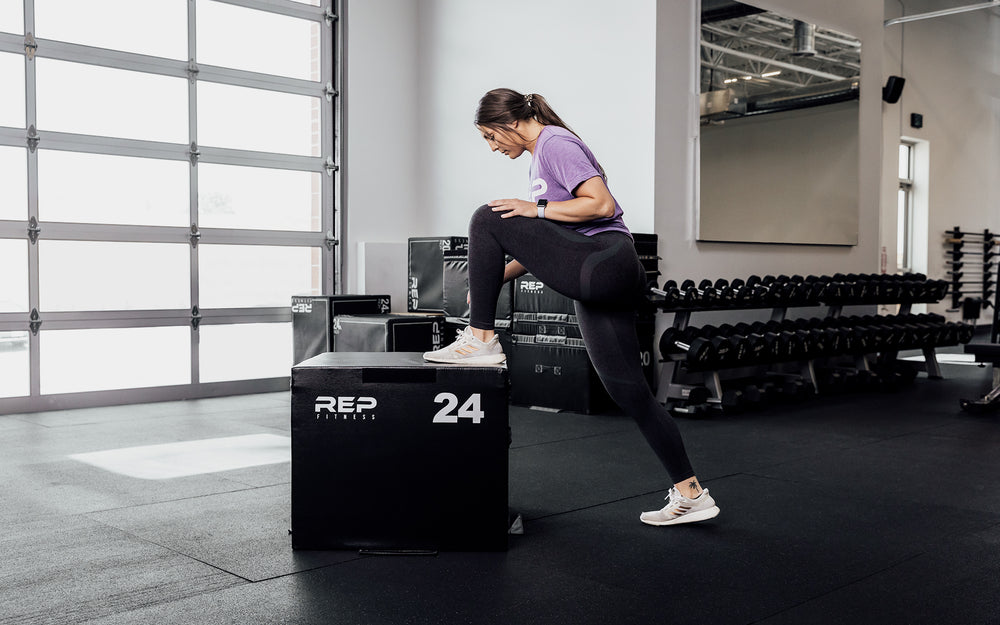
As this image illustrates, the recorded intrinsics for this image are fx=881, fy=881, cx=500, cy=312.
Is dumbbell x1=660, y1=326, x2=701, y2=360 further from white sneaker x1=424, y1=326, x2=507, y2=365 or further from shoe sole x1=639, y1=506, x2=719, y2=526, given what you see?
white sneaker x1=424, y1=326, x2=507, y2=365

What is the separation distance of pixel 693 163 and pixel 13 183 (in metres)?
3.85

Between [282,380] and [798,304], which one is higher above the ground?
[798,304]

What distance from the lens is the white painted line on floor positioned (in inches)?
130

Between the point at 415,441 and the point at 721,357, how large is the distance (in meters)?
2.78

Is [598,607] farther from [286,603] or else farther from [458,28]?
[458,28]

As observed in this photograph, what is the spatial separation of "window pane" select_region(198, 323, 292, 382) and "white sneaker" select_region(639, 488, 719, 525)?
3.84m

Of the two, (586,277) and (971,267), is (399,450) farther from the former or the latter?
(971,267)

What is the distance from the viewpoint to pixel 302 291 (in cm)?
611

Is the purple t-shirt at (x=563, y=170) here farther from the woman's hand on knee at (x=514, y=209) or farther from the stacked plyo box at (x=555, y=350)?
the stacked plyo box at (x=555, y=350)

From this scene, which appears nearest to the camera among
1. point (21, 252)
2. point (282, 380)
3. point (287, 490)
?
point (287, 490)

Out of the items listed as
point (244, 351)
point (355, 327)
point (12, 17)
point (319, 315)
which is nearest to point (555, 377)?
point (355, 327)

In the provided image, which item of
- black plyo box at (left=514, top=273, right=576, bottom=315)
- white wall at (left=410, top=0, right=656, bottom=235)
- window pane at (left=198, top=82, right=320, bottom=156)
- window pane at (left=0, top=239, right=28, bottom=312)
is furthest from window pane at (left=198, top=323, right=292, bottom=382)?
black plyo box at (left=514, top=273, right=576, bottom=315)

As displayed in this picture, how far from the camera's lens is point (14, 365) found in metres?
4.83

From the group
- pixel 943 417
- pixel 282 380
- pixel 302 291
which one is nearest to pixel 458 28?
pixel 302 291
